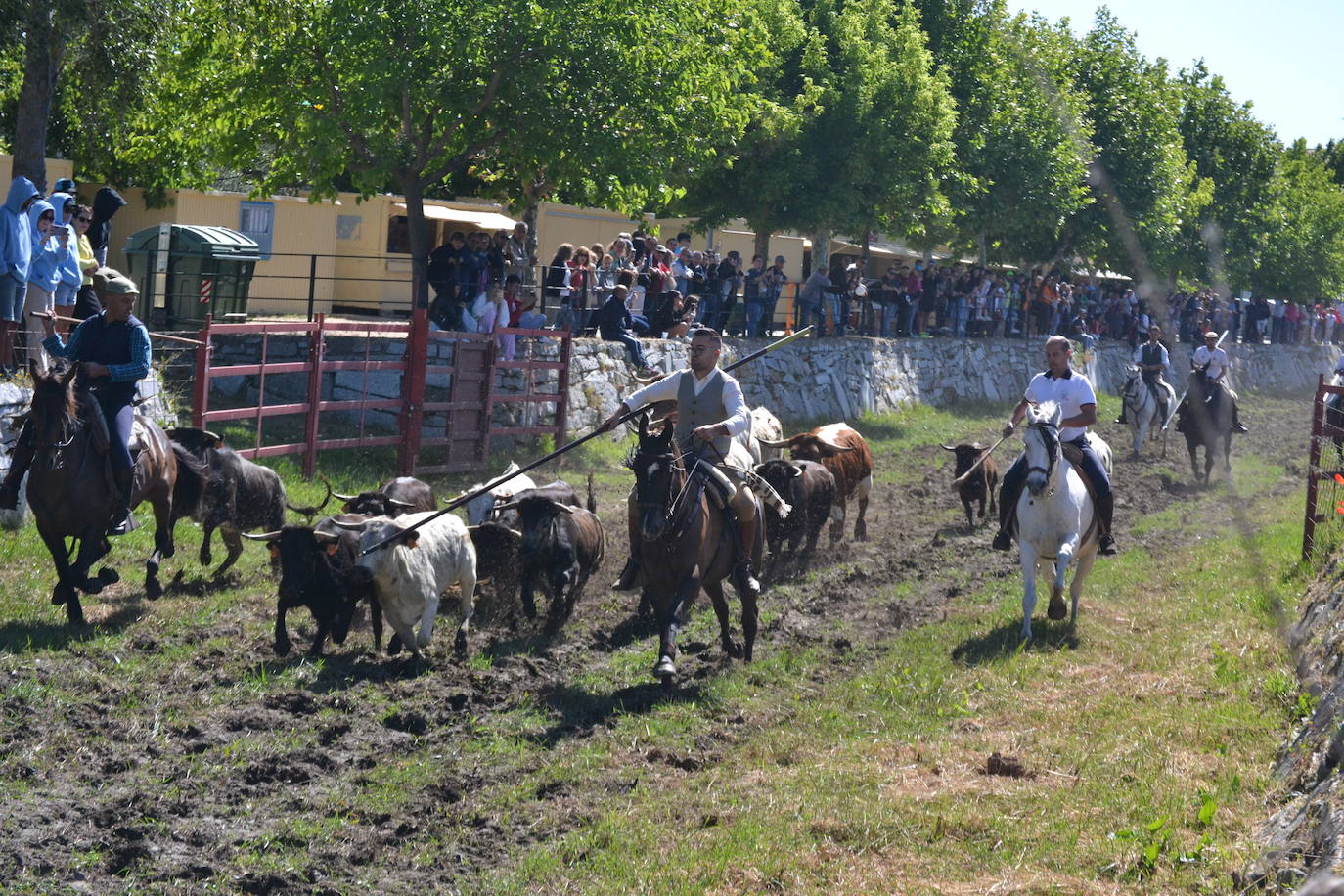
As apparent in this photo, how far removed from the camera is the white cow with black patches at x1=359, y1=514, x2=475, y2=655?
9844mm

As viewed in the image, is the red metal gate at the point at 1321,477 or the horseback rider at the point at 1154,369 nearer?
the red metal gate at the point at 1321,477

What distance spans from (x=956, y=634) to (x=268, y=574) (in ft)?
18.8

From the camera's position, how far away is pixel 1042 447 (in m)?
11.4

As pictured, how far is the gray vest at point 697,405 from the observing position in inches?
412

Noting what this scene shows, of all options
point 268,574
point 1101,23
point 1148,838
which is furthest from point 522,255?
point 1101,23

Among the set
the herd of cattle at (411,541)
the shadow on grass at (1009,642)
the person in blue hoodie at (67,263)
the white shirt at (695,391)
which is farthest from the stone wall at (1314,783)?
the person in blue hoodie at (67,263)

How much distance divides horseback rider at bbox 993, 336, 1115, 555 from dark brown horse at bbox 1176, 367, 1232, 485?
1123cm

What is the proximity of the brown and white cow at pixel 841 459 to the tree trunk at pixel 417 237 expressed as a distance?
597 cm

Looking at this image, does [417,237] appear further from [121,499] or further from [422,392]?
[121,499]

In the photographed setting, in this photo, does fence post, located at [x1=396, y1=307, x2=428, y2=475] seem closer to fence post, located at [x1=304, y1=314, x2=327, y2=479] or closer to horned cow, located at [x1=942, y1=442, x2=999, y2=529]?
fence post, located at [x1=304, y1=314, x2=327, y2=479]

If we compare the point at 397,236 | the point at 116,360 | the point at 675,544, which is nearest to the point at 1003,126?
the point at 397,236

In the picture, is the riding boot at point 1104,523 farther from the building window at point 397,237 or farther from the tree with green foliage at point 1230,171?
the tree with green foliage at point 1230,171

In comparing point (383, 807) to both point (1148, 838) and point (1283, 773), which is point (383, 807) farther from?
point (1283, 773)

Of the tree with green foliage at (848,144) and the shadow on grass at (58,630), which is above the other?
the tree with green foliage at (848,144)
